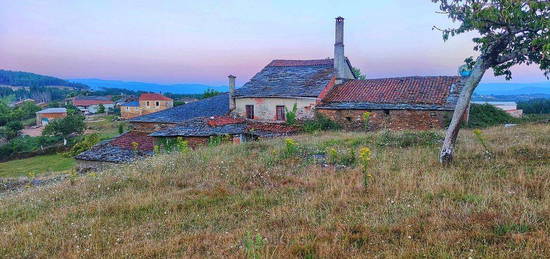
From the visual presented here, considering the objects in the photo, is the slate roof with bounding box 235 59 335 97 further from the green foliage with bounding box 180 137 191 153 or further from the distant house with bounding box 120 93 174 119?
the distant house with bounding box 120 93 174 119

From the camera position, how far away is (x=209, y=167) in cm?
877

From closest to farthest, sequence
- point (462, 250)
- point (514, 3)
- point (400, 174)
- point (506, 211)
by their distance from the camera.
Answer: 1. point (462, 250)
2. point (506, 211)
3. point (514, 3)
4. point (400, 174)

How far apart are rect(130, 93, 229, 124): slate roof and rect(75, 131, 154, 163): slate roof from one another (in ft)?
10.1

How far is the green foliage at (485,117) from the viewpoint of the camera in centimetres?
2098

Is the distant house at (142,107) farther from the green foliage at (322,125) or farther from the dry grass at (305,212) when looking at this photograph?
the dry grass at (305,212)

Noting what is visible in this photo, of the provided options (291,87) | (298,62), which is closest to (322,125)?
(291,87)

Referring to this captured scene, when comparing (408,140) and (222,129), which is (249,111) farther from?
(408,140)

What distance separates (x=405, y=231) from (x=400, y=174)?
8.70 ft

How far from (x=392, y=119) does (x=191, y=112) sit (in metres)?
17.2

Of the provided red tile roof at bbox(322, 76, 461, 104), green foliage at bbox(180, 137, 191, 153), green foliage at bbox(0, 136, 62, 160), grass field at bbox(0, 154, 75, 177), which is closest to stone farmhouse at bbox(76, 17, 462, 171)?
red tile roof at bbox(322, 76, 461, 104)

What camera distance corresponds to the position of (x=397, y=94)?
21.3 m

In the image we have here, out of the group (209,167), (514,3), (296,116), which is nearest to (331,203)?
(209,167)

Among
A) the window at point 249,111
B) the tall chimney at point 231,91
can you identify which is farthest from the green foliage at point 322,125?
the tall chimney at point 231,91

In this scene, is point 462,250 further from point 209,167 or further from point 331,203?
point 209,167
